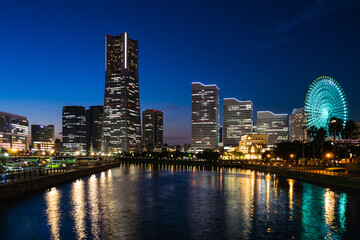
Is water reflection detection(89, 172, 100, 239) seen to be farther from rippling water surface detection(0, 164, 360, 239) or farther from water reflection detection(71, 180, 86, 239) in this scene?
water reflection detection(71, 180, 86, 239)

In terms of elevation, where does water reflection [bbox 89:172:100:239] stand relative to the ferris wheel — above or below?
below

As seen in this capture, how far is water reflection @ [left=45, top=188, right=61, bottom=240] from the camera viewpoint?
28.7 m

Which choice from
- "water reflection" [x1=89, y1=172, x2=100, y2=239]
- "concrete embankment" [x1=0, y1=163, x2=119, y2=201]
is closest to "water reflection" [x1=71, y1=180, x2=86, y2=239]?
"water reflection" [x1=89, y1=172, x2=100, y2=239]

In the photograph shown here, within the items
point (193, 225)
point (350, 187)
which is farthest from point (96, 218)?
point (350, 187)

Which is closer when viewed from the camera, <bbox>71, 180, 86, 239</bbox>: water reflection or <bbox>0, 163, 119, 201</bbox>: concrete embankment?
<bbox>71, 180, 86, 239</bbox>: water reflection

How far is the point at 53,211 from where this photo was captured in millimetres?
37250

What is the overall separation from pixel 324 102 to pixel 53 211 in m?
92.6

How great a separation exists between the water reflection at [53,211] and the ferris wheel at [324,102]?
85017mm

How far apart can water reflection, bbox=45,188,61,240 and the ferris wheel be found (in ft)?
279

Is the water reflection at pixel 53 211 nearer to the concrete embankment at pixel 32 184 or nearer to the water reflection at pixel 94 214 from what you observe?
the concrete embankment at pixel 32 184

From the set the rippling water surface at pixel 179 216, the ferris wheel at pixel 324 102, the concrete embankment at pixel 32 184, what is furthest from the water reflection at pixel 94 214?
the ferris wheel at pixel 324 102

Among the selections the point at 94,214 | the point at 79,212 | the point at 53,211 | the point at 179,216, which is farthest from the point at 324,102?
the point at 53,211

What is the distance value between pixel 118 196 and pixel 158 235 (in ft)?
79.7

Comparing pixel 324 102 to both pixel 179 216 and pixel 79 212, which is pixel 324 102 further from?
pixel 79 212
